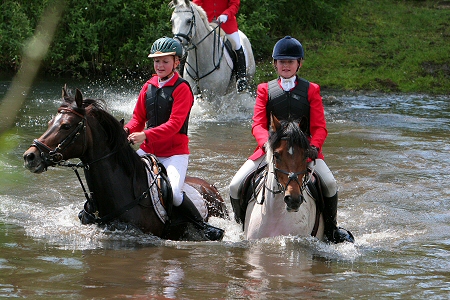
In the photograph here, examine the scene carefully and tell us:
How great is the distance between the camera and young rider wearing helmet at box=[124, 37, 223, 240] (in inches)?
228

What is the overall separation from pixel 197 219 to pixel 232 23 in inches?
281

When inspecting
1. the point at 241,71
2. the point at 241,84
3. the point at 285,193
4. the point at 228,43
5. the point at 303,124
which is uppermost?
the point at 228,43

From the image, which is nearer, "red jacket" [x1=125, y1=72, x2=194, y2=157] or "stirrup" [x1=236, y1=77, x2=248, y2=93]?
"red jacket" [x1=125, y1=72, x2=194, y2=157]

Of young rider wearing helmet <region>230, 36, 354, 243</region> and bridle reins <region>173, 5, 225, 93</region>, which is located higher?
bridle reins <region>173, 5, 225, 93</region>

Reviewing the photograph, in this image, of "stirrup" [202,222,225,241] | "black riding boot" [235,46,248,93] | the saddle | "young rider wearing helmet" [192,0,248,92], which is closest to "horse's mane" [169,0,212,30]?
the saddle

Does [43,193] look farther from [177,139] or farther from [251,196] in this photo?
[251,196]

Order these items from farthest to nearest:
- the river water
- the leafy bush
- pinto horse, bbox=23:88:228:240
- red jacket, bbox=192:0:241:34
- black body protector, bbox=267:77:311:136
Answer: the leafy bush, red jacket, bbox=192:0:241:34, black body protector, bbox=267:77:311:136, pinto horse, bbox=23:88:228:240, the river water

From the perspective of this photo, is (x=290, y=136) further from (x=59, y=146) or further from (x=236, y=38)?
(x=236, y=38)

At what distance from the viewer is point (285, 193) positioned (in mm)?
4809

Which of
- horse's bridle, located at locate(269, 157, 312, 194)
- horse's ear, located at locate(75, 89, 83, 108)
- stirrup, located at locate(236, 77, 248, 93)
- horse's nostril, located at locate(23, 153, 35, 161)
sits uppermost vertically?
stirrup, located at locate(236, 77, 248, 93)

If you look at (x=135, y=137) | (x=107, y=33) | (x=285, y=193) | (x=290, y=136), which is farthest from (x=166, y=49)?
(x=107, y=33)

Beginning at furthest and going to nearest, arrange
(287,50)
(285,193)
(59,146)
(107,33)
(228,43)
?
(107,33), (228,43), (287,50), (59,146), (285,193)

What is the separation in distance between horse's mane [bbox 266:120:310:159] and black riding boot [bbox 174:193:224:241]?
1.14 metres

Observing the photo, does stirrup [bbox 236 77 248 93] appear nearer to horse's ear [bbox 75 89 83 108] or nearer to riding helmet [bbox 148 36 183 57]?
riding helmet [bbox 148 36 183 57]
